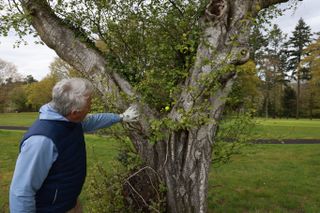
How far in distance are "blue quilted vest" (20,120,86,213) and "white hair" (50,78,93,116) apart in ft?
0.41

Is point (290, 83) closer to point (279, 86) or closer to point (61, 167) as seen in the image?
point (279, 86)

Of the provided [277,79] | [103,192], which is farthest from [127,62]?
[277,79]

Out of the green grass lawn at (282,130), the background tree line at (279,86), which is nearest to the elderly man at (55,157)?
the green grass lawn at (282,130)

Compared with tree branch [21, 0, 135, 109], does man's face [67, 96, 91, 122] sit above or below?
below

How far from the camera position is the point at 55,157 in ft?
8.58

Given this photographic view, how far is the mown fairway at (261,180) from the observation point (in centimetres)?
670

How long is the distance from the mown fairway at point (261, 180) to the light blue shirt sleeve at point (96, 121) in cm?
136

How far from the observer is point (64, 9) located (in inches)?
191

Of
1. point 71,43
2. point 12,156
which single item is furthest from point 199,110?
point 12,156

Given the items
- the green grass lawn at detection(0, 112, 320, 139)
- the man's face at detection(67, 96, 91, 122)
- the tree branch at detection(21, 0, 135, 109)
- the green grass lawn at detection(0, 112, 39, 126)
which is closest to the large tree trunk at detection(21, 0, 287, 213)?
the tree branch at detection(21, 0, 135, 109)

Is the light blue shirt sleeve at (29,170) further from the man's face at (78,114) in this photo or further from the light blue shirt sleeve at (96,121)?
the light blue shirt sleeve at (96,121)

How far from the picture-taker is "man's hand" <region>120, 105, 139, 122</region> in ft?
13.7

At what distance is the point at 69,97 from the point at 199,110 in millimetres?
1839

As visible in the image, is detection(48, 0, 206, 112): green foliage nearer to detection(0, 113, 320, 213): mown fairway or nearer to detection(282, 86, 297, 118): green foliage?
detection(0, 113, 320, 213): mown fairway
